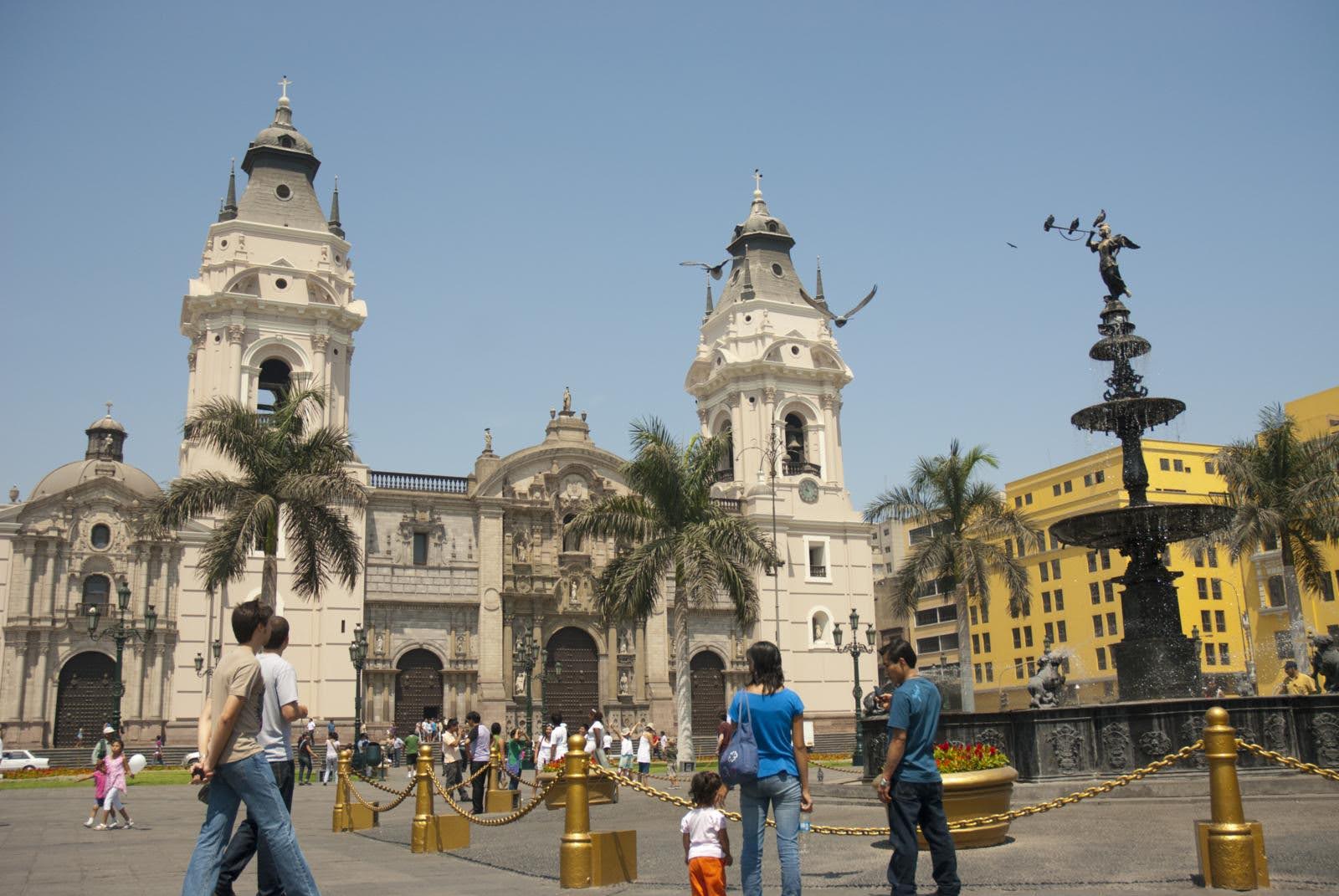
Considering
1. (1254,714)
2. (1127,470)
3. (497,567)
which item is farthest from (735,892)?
(497,567)

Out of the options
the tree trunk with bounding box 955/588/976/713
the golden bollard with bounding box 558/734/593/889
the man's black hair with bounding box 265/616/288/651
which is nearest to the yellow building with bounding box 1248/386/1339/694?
the tree trunk with bounding box 955/588/976/713

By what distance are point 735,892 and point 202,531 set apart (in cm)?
3506

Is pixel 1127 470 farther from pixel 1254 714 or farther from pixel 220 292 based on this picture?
pixel 220 292

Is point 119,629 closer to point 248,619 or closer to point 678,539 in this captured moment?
point 678,539

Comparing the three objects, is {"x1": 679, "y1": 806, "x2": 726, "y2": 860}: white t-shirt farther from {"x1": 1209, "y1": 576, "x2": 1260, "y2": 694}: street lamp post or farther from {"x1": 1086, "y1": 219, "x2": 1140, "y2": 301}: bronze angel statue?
{"x1": 1209, "y1": 576, "x2": 1260, "y2": 694}: street lamp post

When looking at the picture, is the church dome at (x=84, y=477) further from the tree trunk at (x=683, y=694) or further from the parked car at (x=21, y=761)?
the tree trunk at (x=683, y=694)

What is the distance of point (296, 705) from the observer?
7.38 meters

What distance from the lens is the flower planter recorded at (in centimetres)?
1122

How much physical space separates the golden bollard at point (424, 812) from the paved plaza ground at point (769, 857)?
0.20 meters

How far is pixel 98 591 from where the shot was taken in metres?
39.8

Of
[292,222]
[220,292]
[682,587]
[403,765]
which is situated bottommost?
[403,765]

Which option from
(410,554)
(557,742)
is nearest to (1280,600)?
(410,554)

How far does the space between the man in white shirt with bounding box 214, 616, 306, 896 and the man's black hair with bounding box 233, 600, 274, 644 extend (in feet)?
0.39

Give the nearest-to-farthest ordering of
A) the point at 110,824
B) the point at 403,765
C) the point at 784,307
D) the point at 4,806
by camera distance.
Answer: the point at 110,824 → the point at 4,806 → the point at 403,765 → the point at 784,307
